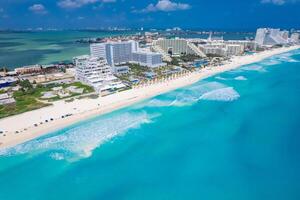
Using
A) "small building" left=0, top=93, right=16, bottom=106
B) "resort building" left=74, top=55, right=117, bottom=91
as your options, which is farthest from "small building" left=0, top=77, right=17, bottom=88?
"resort building" left=74, top=55, right=117, bottom=91

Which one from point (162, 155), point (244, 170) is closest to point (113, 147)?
point (162, 155)

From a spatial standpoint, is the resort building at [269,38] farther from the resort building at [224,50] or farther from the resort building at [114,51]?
the resort building at [114,51]

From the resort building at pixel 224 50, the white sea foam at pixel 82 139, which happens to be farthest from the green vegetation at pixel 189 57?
the white sea foam at pixel 82 139

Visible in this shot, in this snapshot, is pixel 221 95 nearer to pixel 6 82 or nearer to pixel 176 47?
pixel 6 82

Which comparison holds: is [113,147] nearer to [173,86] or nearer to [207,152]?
[207,152]

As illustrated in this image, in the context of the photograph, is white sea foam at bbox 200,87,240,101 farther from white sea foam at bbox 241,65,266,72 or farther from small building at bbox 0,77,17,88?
small building at bbox 0,77,17,88
